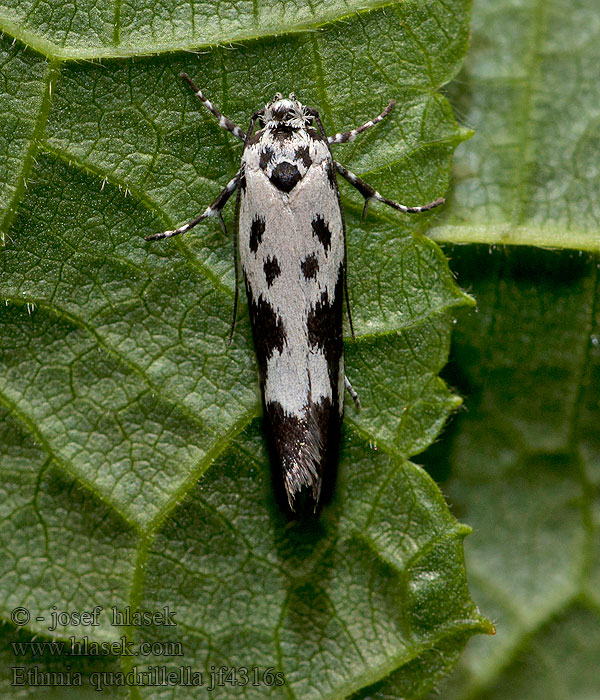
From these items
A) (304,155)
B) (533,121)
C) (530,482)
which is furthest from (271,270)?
(530,482)

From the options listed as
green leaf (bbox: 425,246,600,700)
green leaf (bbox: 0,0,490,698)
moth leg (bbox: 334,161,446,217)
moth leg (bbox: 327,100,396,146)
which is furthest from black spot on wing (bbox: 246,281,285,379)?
green leaf (bbox: 425,246,600,700)

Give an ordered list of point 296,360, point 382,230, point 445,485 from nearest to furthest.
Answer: point 296,360
point 382,230
point 445,485

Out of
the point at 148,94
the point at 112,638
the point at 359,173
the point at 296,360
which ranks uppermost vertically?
the point at 148,94

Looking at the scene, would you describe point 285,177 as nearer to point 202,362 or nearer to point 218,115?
point 218,115

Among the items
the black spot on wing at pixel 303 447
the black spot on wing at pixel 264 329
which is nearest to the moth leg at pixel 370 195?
the black spot on wing at pixel 264 329

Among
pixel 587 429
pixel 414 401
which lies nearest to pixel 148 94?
pixel 414 401

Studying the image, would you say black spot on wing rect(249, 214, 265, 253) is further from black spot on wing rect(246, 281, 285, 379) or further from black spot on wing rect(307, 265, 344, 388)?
black spot on wing rect(307, 265, 344, 388)

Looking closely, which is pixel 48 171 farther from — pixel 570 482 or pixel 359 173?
pixel 570 482
